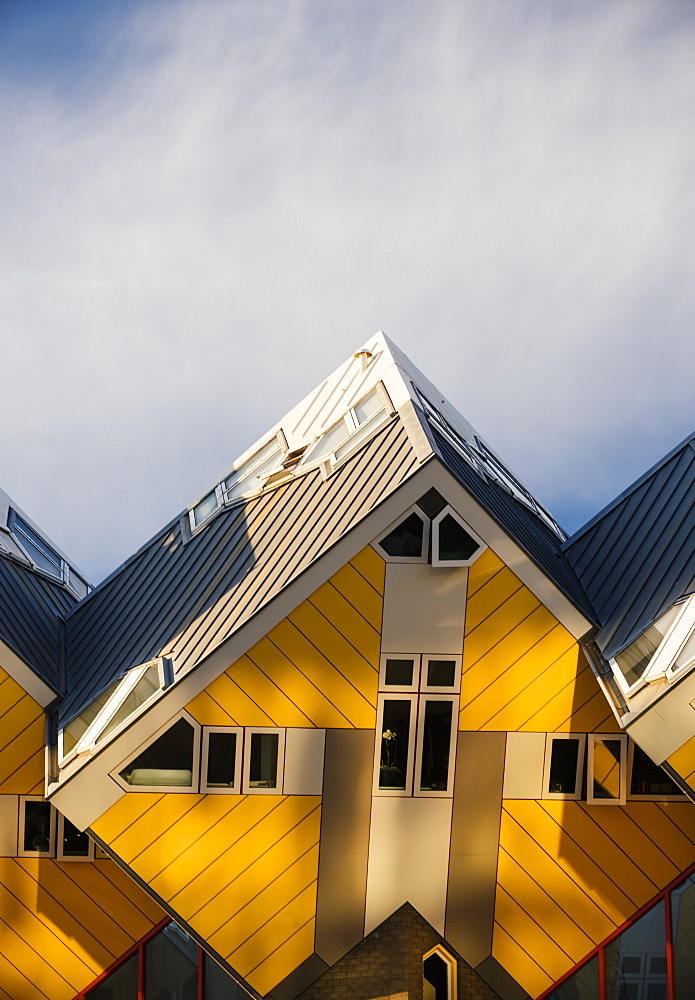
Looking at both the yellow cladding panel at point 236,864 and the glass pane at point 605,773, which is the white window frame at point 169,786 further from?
the glass pane at point 605,773

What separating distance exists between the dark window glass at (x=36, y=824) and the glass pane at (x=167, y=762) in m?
2.51

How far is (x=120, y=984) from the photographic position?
16.5 m

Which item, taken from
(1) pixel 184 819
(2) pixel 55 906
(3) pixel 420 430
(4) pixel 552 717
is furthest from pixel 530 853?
(2) pixel 55 906

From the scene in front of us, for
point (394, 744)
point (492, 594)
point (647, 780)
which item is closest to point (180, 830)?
point (394, 744)

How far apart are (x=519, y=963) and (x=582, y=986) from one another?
1124mm

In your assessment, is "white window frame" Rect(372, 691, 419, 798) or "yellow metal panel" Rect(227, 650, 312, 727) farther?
"white window frame" Rect(372, 691, 419, 798)

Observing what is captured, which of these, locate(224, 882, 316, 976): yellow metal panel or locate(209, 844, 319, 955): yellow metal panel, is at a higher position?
locate(209, 844, 319, 955): yellow metal panel

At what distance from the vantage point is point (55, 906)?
16.3 meters

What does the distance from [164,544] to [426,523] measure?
6.93 meters

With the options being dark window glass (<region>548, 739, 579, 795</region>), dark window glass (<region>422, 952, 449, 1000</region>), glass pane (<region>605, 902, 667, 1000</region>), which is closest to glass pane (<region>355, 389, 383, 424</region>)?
dark window glass (<region>548, 739, 579, 795</region>)

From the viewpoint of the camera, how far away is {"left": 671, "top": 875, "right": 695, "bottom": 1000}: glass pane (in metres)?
15.4

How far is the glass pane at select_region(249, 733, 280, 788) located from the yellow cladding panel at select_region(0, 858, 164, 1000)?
3.33 m

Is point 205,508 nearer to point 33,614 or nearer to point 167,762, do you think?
point 33,614

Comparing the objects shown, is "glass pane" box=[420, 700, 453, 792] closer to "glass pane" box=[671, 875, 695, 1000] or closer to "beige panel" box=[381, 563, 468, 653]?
"beige panel" box=[381, 563, 468, 653]
